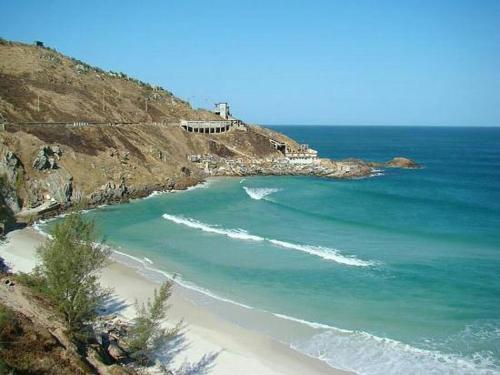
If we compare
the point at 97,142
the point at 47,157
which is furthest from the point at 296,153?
the point at 47,157

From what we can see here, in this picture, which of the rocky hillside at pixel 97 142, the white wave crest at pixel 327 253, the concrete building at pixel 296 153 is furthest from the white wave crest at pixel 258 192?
the white wave crest at pixel 327 253

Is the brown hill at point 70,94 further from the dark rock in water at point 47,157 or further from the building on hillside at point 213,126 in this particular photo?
the dark rock in water at point 47,157

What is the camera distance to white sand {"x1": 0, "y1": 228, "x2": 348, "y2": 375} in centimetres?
2184

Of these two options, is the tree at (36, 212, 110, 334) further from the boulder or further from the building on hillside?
the building on hillside

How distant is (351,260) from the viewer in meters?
36.6

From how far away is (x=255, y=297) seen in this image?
2980 centimetres

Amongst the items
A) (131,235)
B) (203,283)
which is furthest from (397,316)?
(131,235)

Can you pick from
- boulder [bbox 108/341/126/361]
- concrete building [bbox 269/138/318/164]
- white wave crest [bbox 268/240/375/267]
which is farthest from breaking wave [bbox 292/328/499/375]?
concrete building [bbox 269/138/318/164]

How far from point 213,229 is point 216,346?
2289cm

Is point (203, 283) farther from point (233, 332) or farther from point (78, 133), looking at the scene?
point (78, 133)

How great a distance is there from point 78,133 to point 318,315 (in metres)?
48.8

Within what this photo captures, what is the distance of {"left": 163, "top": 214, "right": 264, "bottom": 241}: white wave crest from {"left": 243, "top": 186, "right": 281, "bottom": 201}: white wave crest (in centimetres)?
1455

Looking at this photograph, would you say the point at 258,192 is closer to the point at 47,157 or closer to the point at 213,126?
the point at 47,157

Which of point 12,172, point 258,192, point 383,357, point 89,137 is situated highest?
point 89,137
